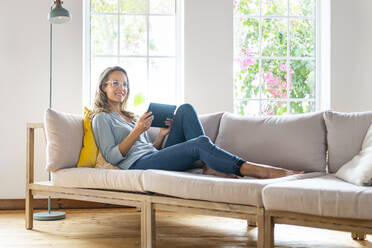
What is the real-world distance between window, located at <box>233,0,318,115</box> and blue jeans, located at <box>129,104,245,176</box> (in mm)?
1400

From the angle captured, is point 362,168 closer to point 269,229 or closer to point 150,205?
point 269,229

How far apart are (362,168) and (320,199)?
430 millimetres

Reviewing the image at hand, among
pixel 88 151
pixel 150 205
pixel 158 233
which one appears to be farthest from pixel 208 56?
pixel 150 205

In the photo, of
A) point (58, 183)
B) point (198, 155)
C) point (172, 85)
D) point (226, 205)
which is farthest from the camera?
point (172, 85)

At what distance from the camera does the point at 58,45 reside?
13.5ft

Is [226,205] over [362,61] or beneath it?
beneath

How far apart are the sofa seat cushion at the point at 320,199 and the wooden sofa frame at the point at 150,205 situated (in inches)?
5.0

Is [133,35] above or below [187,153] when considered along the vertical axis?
above

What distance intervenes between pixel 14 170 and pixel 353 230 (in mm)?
3077

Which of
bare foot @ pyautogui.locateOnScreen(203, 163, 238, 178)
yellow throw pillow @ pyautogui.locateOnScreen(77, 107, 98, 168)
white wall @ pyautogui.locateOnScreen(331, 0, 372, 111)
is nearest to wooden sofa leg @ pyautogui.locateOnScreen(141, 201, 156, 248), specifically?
bare foot @ pyautogui.locateOnScreen(203, 163, 238, 178)

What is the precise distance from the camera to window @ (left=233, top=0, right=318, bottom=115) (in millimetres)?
4469

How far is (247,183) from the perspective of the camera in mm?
2275

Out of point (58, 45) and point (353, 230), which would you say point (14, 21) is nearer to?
point (58, 45)

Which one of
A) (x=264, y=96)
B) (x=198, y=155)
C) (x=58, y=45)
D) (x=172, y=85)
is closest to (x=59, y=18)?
(x=58, y=45)
